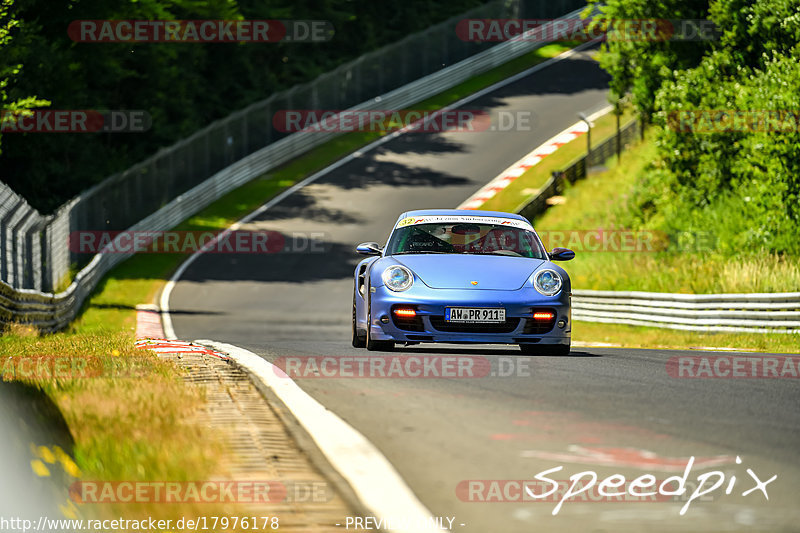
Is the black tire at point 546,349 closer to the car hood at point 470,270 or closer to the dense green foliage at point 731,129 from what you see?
the car hood at point 470,270

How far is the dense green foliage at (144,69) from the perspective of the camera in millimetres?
34344

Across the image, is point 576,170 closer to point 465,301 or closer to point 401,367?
point 465,301

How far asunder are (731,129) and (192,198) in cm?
1892

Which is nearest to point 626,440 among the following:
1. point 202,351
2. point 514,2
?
point 202,351

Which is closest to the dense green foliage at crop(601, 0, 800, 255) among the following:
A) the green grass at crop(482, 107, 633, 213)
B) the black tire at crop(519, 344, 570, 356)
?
the green grass at crop(482, 107, 633, 213)

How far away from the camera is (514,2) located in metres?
59.3

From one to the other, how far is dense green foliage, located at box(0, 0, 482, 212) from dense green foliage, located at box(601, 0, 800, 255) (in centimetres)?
1593

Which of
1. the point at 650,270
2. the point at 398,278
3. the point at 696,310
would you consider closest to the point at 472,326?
the point at 398,278

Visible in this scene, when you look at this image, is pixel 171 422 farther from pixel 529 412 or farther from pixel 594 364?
pixel 594 364

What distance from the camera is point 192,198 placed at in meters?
38.1

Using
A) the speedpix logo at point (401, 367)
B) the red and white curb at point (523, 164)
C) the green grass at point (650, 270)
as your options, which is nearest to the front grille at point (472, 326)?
the speedpix logo at point (401, 367)

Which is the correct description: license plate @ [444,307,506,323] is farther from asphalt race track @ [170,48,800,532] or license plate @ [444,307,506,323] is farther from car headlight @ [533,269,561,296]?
car headlight @ [533,269,561,296]

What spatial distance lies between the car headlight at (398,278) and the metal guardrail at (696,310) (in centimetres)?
785

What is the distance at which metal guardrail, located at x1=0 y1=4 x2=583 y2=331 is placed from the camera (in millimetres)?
17641
